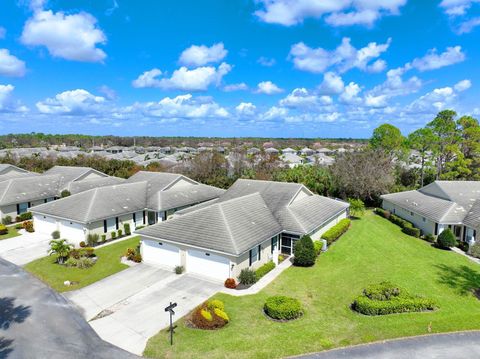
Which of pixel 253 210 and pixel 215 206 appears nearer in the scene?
pixel 215 206

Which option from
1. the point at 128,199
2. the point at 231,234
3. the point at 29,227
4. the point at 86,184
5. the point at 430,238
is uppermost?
the point at 86,184

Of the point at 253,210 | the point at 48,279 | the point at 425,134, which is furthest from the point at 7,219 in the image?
the point at 425,134

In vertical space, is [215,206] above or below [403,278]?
Answer: above

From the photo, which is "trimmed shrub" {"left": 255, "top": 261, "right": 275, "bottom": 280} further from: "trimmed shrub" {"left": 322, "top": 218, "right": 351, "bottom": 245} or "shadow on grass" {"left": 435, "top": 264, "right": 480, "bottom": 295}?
"shadow on grass" {"left": 435, "top": 264, "right": 480, "bottom": 295}

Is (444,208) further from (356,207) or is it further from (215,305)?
(215,305)

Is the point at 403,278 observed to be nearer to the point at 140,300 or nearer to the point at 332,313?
the point at 332,313

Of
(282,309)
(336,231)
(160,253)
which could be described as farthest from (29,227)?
(336,231)
